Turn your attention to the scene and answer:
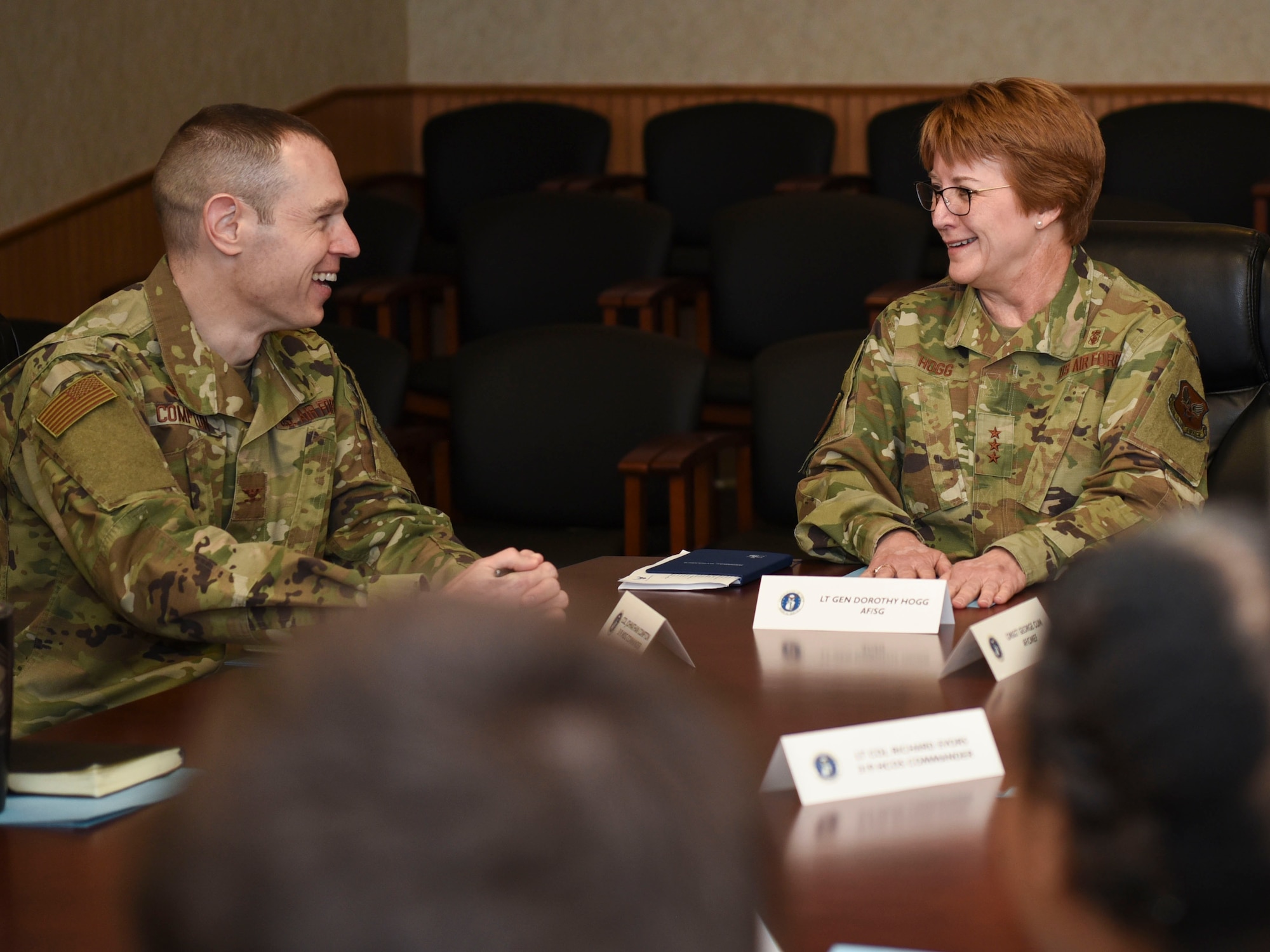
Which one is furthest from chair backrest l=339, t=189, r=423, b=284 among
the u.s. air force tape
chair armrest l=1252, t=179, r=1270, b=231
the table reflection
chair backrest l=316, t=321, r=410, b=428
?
the table reflection

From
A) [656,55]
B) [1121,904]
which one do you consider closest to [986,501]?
[1121,904]

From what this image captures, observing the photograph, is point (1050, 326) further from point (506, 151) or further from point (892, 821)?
point (506, 151)

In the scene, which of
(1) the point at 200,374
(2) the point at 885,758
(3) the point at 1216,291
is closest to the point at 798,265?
(3) the point at 1216,291

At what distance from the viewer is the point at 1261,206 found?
4449 millimetres

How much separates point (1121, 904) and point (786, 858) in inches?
25.9

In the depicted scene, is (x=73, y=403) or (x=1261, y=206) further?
(x=1261, y=206)

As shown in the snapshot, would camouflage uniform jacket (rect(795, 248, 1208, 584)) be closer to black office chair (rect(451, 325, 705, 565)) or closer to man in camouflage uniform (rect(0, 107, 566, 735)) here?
man in camouflage uniform (rect(0, 107, 566, 735))

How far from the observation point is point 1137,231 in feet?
7.77

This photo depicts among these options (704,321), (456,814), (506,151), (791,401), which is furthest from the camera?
(506,151)

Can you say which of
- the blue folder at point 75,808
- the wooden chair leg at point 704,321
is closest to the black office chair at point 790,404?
the wooden chair leg at point 704,321

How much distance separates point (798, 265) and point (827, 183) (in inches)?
37.5

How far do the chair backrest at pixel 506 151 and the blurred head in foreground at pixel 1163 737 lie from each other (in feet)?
17.0

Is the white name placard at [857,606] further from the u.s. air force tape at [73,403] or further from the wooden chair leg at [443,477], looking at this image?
the wooden chair leg at [443,477]

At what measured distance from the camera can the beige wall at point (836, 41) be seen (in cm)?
544
